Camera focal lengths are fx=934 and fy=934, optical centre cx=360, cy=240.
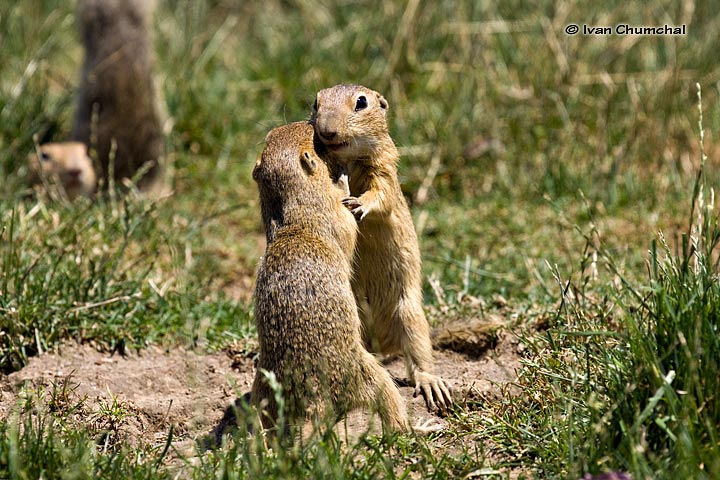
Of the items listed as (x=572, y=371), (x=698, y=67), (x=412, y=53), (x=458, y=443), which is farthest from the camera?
(x=412, y=53)

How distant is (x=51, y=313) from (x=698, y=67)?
Result: 4.83 metres

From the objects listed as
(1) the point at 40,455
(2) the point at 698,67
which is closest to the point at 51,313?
(1) the point at 40,455

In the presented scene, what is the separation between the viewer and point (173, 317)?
4.45 meters

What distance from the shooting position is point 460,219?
5.95 metres

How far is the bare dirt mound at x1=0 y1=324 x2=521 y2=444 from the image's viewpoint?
143 inches

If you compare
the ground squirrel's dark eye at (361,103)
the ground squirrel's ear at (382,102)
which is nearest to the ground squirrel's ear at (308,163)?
the ground squirrel's dark eye at (361,103)

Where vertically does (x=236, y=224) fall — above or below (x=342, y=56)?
below

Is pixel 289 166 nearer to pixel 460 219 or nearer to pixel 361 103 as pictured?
pixel 361 103

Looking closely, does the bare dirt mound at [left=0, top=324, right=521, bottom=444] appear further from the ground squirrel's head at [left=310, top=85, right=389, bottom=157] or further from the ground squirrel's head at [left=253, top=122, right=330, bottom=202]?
the ground squirrel's head at [left=310, top=85, right=389, bottom=157]

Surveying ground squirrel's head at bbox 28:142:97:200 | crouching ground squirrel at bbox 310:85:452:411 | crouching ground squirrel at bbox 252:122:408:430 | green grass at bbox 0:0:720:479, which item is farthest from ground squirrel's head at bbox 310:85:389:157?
ground squirrel's head at bbox 28:142:97:200

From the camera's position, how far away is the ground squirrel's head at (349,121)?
11.4 ft

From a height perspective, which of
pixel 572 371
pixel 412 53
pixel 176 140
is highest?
pixel 412 53

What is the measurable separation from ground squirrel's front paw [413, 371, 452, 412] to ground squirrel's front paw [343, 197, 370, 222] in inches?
27.6

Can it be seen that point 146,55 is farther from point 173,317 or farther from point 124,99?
point 173,317
